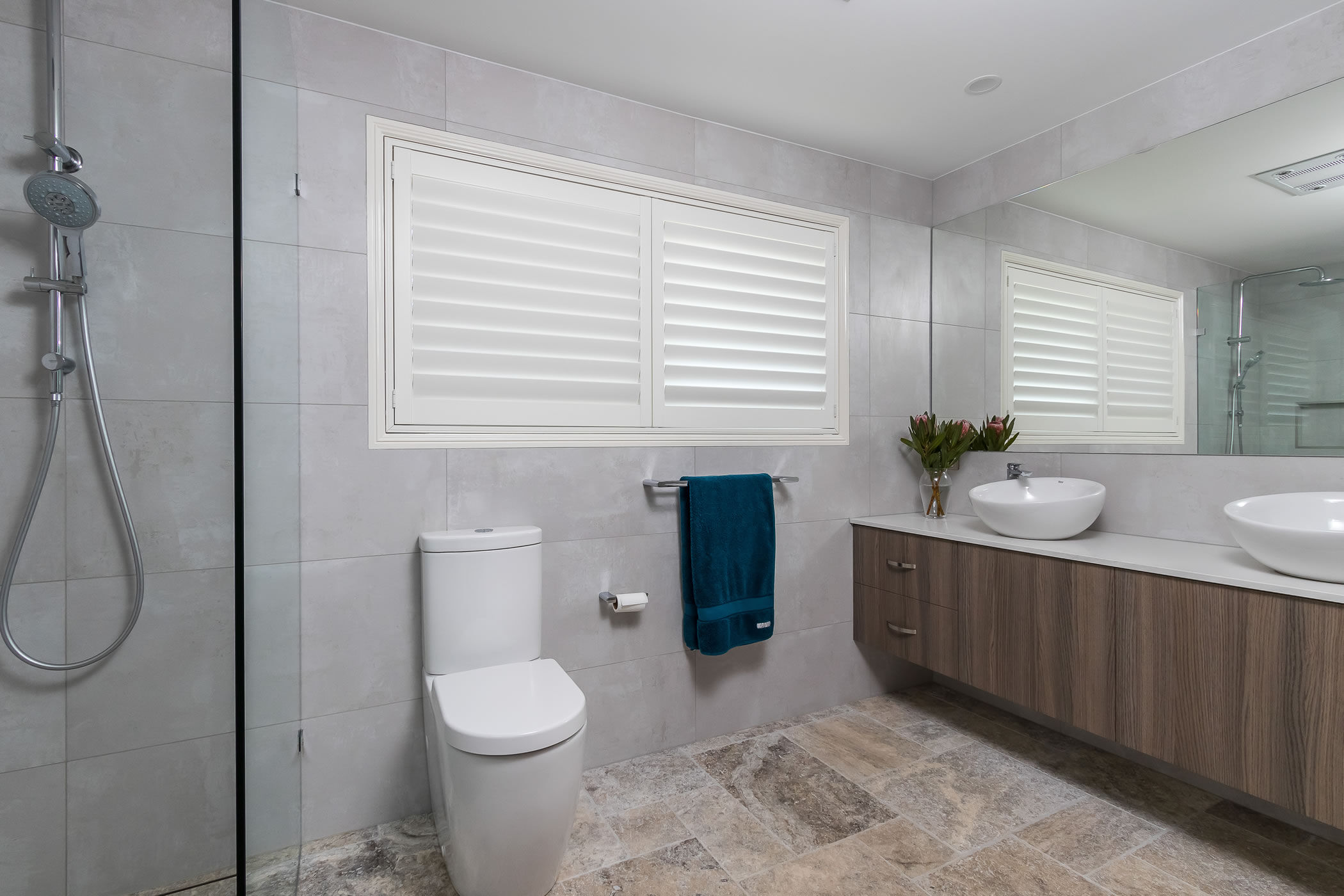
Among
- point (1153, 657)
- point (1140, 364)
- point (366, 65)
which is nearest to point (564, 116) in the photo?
point (366, 65)

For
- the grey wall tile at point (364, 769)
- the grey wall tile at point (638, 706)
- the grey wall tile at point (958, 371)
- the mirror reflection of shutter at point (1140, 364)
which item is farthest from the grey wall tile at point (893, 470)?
the grey wall tile at point (364, 769)

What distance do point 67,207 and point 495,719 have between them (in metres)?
1.20

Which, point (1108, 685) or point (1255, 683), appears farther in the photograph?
point (1108, 685)

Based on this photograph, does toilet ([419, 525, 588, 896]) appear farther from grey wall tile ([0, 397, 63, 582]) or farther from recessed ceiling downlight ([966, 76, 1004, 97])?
recessed ceiling downlight ([966, 76, 1004, 97])

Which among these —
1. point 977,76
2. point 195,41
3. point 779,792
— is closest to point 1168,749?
point 779,792

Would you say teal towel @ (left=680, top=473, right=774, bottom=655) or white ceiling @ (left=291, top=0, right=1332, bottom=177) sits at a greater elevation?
white ceiling @ (left=291, top=0, right=1332, bottom=177)

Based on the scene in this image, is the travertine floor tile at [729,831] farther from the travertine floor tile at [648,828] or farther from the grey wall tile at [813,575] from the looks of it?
the grey wall tile at [813,575]

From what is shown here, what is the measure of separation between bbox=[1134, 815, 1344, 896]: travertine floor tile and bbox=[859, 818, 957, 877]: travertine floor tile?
538mm

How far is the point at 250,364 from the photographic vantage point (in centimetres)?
114

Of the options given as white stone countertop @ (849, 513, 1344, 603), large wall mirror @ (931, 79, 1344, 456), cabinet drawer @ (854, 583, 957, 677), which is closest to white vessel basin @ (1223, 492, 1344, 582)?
white stone countertop @ (849, 513, 1344, 603)

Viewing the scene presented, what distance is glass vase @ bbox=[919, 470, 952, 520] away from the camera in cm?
273

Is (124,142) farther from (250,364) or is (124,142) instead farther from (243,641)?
(243,641)

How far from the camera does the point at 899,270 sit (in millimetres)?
2828

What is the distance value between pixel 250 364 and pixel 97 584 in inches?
16.7
